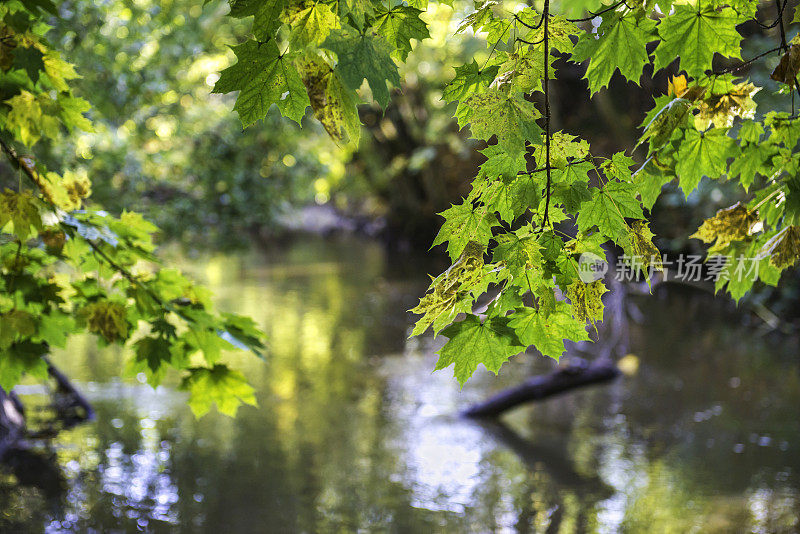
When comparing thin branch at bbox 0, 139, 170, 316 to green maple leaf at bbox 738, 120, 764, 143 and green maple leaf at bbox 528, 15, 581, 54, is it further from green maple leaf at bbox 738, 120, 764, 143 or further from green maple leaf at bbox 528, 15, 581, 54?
green maple leaf at bbox 738, 120, 764, 143

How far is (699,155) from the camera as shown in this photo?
1.90 metres

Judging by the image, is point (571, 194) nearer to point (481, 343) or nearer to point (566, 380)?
point (481, 343)

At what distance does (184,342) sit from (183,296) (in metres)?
0.25

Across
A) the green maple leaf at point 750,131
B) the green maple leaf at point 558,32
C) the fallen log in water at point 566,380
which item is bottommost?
the green maple leaf at point 558,32

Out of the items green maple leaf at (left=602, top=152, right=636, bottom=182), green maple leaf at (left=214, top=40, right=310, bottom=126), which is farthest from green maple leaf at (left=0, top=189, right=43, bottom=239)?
green maple leaf at (left=602, top=152, right=636, bottom=182)

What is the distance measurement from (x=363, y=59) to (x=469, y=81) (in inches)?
11.9

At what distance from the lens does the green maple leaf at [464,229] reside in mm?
1550

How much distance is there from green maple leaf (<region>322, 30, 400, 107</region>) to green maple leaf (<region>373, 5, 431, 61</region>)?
0.12 m

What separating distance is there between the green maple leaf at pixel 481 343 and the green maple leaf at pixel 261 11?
2.22ft

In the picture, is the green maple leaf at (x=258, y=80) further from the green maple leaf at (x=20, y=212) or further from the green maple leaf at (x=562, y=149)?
the green maple leaf at (x=20, y=212)

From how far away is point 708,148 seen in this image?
74.6 inches

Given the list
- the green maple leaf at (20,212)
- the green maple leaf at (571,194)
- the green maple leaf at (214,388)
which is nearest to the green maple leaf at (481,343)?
the green maple leaf at (571,194)

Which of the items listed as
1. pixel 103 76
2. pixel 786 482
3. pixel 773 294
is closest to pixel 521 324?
pixel 786 482

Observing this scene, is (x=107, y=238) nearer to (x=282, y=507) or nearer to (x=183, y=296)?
(x=183, y=296)
